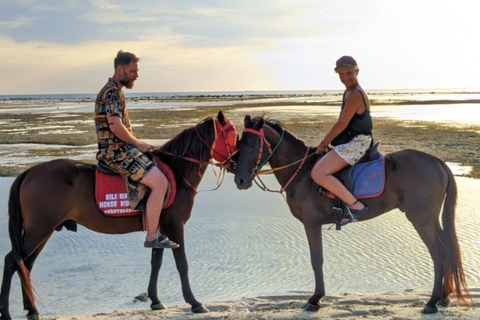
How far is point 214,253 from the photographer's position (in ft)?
23.5

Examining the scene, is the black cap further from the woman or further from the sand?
the sand

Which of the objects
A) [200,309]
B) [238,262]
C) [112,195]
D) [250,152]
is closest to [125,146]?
[112,195]

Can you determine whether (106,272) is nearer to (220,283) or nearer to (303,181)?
(220,283)

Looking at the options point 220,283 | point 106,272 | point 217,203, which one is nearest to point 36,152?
point 217,203

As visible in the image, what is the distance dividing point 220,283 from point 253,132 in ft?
7.11

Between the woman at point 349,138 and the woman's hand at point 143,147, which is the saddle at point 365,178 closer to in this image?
the woman at point 349,138

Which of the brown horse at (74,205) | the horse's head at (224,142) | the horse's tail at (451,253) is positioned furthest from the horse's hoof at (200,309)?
the horse's tail at (451,253)

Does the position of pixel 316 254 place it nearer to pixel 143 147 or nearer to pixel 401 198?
pixel 401 198

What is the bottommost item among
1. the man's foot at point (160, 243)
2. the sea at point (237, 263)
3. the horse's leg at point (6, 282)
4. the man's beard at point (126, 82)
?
the sea at point (237, 263)

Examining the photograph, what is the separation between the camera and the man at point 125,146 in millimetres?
4742

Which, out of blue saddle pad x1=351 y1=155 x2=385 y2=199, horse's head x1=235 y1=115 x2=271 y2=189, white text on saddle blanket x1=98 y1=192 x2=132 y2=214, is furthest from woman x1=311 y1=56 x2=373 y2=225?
white text on saddle blanket x1=98 y1=192 x2=132 y2=214

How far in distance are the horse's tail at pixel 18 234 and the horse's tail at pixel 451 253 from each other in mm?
4381

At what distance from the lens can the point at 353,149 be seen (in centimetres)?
508

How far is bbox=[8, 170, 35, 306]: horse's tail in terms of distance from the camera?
4.68 meters
